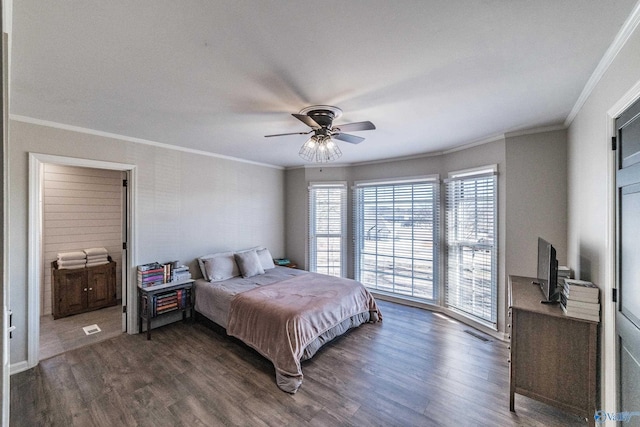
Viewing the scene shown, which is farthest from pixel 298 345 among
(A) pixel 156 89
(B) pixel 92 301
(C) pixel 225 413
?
(B) pixel 92 301

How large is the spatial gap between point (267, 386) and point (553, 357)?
2.31m

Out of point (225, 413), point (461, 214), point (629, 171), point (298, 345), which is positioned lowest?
point (225, 413)

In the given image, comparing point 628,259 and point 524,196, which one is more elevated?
point 524,196

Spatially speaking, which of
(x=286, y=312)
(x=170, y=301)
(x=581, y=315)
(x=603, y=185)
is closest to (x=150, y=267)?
(x=170, y=301)

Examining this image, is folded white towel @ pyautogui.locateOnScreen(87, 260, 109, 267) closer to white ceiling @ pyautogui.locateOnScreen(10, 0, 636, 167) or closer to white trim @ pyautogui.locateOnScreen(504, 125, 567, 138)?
white ceiling @ pyautogui.locateOnScreen(10, 0, 636, 167)

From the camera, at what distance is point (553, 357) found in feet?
6.54

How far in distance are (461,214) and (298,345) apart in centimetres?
283

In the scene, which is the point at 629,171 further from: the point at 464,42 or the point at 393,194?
the point at 393,194

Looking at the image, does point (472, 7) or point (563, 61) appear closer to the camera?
point (472, 7)

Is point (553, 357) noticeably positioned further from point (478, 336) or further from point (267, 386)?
Result: point (267, 386)

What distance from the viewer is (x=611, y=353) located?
174cm

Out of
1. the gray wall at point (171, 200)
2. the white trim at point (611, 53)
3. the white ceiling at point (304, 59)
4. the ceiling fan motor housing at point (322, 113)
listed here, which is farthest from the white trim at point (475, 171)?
the gray wall at point (171, 200)

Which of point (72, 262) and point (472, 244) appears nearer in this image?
point (472, 244)

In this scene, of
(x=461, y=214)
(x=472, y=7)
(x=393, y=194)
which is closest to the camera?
(x=472, y=7)
